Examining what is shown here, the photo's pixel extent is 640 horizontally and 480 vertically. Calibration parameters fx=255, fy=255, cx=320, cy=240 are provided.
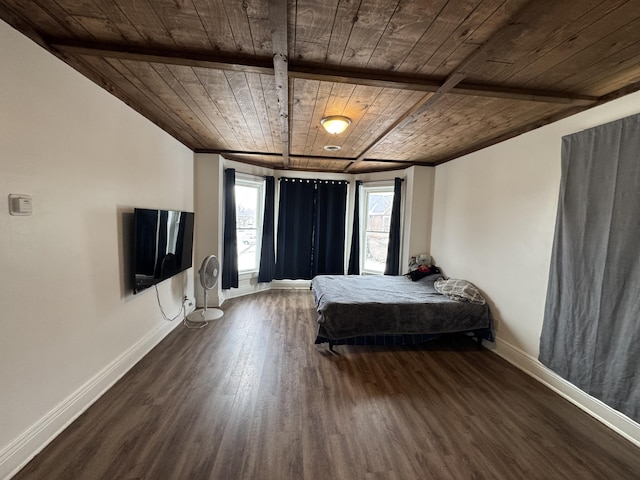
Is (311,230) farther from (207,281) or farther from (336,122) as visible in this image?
(336,122)

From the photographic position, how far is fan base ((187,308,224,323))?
351 cm

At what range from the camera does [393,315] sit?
284 centimetres

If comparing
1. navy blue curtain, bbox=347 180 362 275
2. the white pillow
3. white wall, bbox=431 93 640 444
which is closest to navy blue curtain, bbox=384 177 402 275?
navy blue curtain, bbox=347 180 362 275

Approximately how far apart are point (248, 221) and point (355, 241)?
2.11m

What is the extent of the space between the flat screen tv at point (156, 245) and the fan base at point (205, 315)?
2.76ft

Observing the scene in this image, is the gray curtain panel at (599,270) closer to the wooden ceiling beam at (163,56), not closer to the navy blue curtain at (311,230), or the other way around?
the wooden ceiling beam at (163,56)

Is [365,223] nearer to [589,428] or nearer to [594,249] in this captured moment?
[594,249]

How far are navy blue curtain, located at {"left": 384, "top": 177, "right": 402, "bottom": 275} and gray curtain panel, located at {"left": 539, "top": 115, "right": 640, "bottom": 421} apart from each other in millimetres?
2468

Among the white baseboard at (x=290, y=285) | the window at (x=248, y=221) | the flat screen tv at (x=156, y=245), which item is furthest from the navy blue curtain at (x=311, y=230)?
the flat screen tv at (x=156, y=245)

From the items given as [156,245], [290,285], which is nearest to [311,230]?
[290,285]

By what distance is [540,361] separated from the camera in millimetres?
2365

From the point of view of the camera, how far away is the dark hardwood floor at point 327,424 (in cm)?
149

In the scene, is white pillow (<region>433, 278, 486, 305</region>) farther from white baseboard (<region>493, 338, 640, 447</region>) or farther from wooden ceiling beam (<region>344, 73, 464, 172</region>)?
wooden ceiling beam (<region>344, 73, 464, 172</region>)

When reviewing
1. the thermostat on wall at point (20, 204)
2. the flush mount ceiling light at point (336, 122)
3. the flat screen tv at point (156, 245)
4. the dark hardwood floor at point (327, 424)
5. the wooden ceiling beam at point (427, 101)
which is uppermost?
the wooden ceiling beam at point (427, 101)
